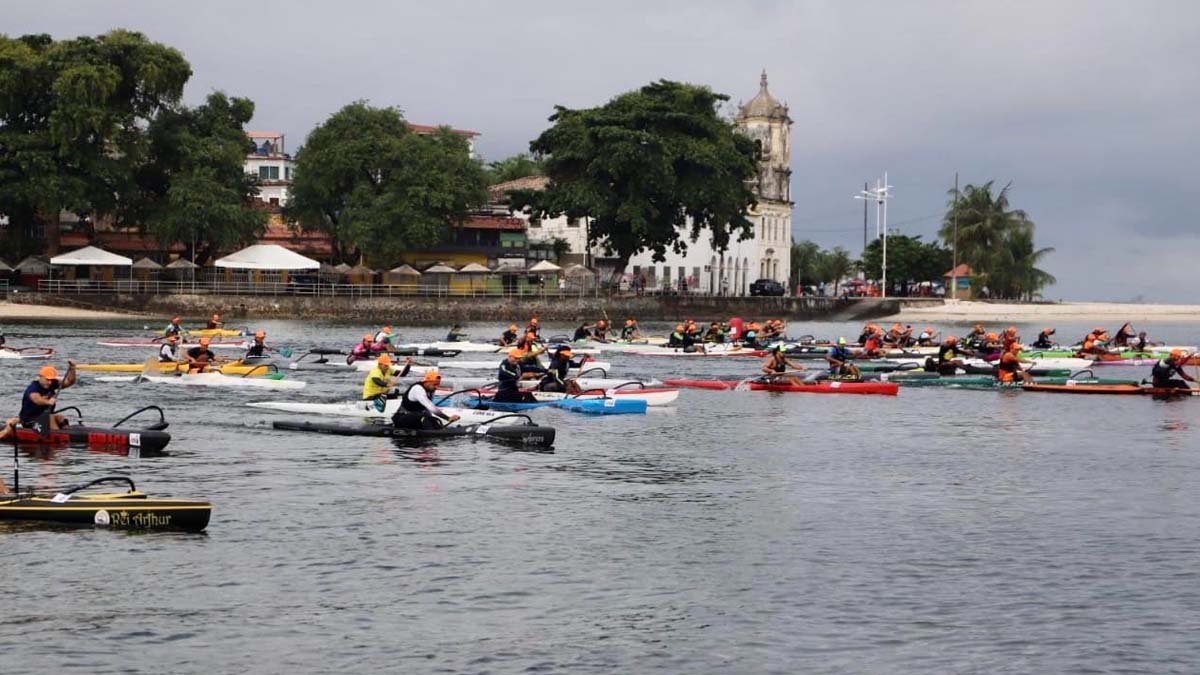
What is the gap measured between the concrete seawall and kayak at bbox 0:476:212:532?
79.6 metres

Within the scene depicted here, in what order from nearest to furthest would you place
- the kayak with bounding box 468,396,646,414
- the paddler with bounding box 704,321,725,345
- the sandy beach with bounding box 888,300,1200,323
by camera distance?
the kayak with bounding box 468,396,646,414, the paddler with bounding box 704,321,725,345, the sandy beach with bounding box 888,300,1200,323

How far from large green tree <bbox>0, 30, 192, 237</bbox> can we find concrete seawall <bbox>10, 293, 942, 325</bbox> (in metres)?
6.89

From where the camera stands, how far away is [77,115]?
96.1 metres

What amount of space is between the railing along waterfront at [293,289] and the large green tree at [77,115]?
479 centimetres

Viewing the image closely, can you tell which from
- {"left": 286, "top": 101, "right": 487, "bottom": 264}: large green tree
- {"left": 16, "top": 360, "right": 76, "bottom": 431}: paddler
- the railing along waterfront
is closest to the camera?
{"left": 16, "top": 360, "right": 76, "bottom": 431}: paddler

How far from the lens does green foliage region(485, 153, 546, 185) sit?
6673 inches

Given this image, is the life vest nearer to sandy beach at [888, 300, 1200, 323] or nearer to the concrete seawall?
the concrete seawall

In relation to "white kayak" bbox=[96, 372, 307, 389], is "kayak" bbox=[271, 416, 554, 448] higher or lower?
lower

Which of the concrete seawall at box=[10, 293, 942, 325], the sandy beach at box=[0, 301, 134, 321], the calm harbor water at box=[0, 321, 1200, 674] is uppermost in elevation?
the concrete seawall at box=[10, 293, 942, 325]

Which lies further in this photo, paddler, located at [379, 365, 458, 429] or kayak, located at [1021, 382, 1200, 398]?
kayak, located at [1021, 382, 1200, 398]

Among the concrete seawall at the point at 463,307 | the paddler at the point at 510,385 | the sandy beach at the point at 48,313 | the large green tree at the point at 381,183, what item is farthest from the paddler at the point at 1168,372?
the sandy beach at the point at 48,313

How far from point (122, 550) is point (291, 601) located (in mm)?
3730

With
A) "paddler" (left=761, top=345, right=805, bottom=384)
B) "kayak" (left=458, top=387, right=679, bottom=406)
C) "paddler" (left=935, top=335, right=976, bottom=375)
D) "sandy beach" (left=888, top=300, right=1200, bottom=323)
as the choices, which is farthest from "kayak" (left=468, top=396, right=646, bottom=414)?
"sandy beach" (left=888, top=300, right=1200, bottom=323)

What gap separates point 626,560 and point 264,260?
85.0 meters
